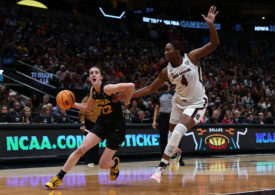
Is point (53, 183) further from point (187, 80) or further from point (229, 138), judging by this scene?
point (229, 138)

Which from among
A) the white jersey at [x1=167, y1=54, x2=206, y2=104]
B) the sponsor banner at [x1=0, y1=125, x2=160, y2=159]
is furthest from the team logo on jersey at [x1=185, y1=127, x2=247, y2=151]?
the white jersey at [x1=167, y1=54, x2=206, y2=104]

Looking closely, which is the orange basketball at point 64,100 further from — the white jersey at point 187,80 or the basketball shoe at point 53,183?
the white jersey at point 187,80

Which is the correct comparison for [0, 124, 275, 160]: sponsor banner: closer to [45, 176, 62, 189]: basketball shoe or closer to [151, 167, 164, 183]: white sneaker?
[45, 176, 62, 189]: basketball shoe

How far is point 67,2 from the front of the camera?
2922cm

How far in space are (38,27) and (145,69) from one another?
6299mm

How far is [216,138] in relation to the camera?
1647cm

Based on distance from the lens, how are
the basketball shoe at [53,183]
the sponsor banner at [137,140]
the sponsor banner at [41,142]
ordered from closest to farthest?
the basketball shoe at [53,183], the sponsor banner at [41,142], the sponsor banner at [137,140]

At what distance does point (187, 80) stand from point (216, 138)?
9343 mm

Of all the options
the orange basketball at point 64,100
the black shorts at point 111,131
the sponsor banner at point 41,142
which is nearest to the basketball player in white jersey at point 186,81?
the black shorts at point 111,131

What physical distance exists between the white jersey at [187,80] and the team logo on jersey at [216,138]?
26.0 feet

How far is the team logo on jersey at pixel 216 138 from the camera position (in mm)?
15875

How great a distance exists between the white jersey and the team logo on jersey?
792 centimetres

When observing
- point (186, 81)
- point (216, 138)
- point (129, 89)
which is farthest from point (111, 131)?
point (216, 138)

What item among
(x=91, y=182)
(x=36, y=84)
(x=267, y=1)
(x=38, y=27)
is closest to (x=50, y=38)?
(x=38, y=27)
